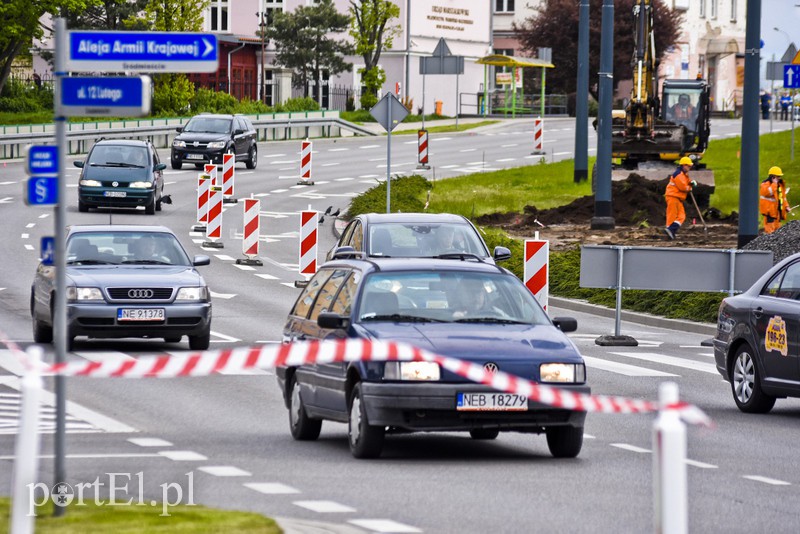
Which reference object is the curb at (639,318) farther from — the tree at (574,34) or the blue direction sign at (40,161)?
the tree at (574,34)

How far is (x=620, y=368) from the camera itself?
1930 cm

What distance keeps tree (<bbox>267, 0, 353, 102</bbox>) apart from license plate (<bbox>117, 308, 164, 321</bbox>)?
217 feet

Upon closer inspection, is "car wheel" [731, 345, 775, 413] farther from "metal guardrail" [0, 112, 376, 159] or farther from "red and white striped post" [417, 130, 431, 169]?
"metal guardrail" [0, 112, 376, 159]

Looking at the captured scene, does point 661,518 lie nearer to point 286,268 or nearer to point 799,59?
point 286,268

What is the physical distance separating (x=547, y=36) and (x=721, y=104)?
892 inches

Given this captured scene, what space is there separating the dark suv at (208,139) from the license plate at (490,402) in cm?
4111

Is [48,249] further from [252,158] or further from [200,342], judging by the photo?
[252,158]

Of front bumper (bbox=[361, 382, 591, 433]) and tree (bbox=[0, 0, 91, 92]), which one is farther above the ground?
tree (bbox=[0, 0, 91, 92])

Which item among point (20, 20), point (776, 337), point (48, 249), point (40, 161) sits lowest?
point (776, 337)

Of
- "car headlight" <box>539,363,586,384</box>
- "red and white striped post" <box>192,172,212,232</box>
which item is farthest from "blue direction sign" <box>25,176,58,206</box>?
"red and white striped post" <box>192,172,212,232</box>

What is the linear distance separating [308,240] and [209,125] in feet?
79.3

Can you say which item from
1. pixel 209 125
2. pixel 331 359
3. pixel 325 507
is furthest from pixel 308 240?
pixel 209 125

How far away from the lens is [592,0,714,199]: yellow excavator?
1789 inches

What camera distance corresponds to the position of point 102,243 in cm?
2088
